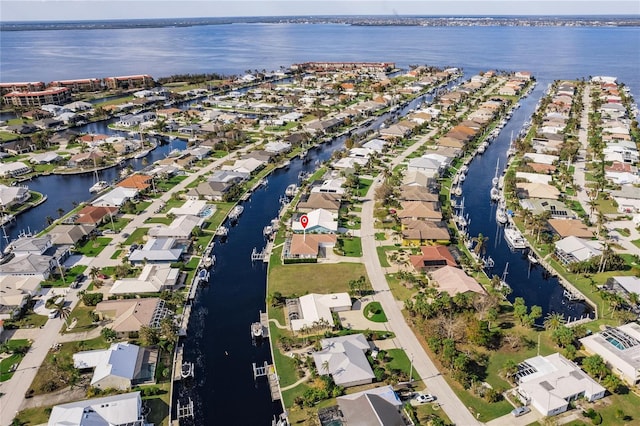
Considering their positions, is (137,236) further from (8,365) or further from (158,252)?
(8,365)

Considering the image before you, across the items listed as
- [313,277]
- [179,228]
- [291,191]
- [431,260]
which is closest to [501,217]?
[431,260]

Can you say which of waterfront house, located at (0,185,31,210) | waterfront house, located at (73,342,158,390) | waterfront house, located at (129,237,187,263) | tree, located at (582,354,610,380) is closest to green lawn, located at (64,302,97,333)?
waterfront house, located at (73,342,158,390)

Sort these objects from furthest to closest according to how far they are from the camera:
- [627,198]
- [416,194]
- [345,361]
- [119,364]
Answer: [416,194], [627,198], [345,361], [119,364]

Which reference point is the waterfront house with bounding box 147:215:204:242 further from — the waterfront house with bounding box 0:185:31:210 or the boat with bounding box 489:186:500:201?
the boat with bounding box 489:186:500:201

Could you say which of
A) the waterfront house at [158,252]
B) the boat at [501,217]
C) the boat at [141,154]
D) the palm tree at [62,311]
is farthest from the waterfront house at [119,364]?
the boat at [141,154]

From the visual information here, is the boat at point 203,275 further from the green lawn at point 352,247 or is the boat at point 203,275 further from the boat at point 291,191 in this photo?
the boat at point 291,191

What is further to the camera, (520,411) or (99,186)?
(99,186)

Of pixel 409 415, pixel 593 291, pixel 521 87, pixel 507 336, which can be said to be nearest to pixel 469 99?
pixel 521 87
